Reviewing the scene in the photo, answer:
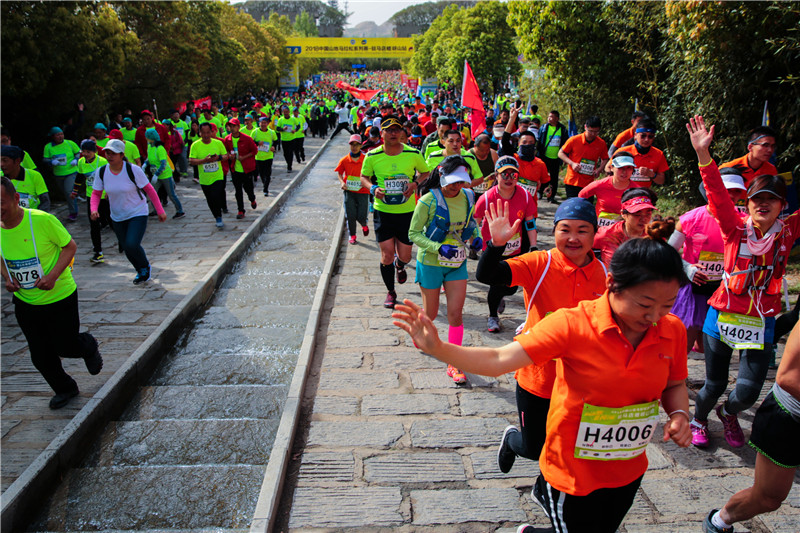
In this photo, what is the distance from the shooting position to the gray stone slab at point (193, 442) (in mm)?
4195

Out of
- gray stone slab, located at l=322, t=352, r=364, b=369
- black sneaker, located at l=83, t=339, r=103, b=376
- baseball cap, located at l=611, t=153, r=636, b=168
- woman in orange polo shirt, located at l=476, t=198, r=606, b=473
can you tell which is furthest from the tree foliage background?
black sneaker, located at l=83, t=339, r=103, b=376

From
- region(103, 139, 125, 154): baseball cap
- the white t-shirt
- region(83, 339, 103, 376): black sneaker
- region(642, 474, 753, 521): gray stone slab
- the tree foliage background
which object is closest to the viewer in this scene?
region(642, 474, 753, 521): gray stone slab

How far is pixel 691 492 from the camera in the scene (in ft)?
11.9

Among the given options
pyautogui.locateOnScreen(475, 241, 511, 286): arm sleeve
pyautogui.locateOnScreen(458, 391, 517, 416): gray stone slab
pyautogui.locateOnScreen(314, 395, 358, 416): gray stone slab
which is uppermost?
pyautogui.locateOnScreen(475, 241, 511, 286): arm sleeve

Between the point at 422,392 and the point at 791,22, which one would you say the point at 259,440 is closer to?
the point at 422,392

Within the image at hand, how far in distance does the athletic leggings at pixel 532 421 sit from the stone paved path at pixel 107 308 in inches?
135

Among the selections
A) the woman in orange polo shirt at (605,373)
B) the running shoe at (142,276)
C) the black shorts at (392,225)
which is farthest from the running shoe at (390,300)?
the woman in orange polo shirt at (605,373)

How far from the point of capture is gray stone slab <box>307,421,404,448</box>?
4.22 metres

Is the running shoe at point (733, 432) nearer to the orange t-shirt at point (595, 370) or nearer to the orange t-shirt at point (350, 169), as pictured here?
the orange t-shirt at point (595, 370)

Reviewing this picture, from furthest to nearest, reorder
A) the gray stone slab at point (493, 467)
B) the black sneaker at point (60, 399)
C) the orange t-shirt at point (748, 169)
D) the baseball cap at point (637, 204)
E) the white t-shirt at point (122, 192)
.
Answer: the white t-shirt at point (122, 192) < the orange t-shirt at point (748, 169) < the black sneaker at point (60, 399) < the baseball cap at point (637, 204) < the gray stone slab at point (493, 467)

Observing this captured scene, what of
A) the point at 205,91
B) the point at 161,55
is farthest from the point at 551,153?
the point at 205,91

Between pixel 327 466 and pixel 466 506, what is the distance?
39.6 inches

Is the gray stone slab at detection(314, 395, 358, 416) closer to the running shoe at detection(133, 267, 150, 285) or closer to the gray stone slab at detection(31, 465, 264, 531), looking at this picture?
the gray stone slab at detection(31, 465, 264, 531)

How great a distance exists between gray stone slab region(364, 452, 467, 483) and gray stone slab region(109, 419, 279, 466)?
85cm
